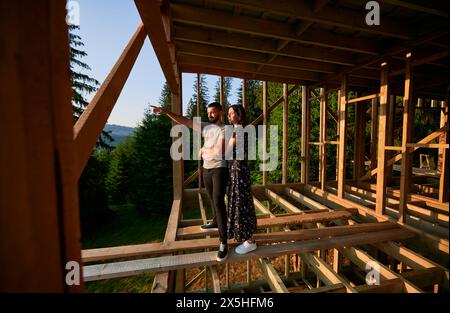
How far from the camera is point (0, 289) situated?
517 mm

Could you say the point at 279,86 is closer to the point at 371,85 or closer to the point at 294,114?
the point at 294,114

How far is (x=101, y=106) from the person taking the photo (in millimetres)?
1131

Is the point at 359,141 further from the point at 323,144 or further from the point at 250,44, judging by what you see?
the point at 250,44

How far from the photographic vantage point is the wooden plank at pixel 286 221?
272cm

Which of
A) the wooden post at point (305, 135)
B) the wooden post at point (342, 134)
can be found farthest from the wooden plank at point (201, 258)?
the wooden post at point (305, 135)

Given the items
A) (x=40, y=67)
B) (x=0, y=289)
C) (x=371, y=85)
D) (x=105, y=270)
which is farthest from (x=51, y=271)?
(x=371, y=85)

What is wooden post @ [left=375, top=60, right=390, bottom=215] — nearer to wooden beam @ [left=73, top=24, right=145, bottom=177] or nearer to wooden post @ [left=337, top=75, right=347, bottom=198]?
wooden post @ [left=337, top=75, right=347, bottom=198]

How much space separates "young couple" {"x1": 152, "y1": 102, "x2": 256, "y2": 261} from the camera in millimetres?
2088

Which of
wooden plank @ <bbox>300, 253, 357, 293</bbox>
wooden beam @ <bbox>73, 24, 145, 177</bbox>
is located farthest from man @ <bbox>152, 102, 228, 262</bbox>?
wooden plank @ <bbox>300, 253, 357, 293</bbox>

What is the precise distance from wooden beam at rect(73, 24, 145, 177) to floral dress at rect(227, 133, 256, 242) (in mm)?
1221

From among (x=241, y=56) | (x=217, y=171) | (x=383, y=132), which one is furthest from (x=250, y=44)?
(x=383, y=132)

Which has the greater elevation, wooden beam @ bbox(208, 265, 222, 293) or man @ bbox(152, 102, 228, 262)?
man @ bbox(152, 102, 228, 262)

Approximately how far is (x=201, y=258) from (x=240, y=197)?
730 millimetres
